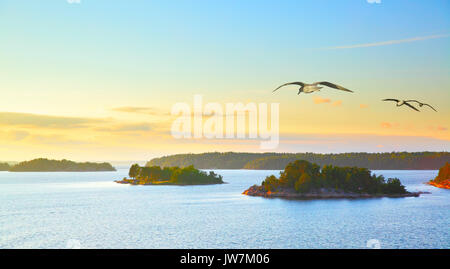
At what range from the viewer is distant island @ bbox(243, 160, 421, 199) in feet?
502

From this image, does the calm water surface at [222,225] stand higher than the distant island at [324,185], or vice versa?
the distant island at [324,185]

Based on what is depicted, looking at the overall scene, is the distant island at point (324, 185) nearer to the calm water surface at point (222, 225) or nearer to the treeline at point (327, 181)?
the treeline at point (327, 181)

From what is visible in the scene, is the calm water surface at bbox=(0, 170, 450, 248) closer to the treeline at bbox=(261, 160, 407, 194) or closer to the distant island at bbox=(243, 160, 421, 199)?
the distant island at bbox=(243, 160, 421, 199)

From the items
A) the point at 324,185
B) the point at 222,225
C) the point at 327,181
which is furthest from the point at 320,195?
the point at 222,225

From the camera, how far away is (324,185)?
513 ft

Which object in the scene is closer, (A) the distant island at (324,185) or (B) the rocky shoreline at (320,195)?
(B) the rocky shoreline at (320,195)

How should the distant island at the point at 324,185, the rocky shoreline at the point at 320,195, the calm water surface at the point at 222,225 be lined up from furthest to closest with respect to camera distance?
1. the distant island at the point at 324,185
2. the rocky shoreline at the point at 320,195
3. the calm water surface at the point at 222,225

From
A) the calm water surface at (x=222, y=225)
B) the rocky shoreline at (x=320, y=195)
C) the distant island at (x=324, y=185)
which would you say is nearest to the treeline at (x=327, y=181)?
the distant island at (x=324, y=185)

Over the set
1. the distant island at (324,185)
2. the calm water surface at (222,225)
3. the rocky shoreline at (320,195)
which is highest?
the distant island at (324,185)

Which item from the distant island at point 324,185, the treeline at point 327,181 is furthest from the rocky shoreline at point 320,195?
the treeline at point 327,181

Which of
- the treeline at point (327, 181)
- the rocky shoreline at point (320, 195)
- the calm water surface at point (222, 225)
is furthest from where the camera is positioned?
the treeline at point (327, 181)

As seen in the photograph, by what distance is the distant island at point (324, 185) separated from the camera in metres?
153
